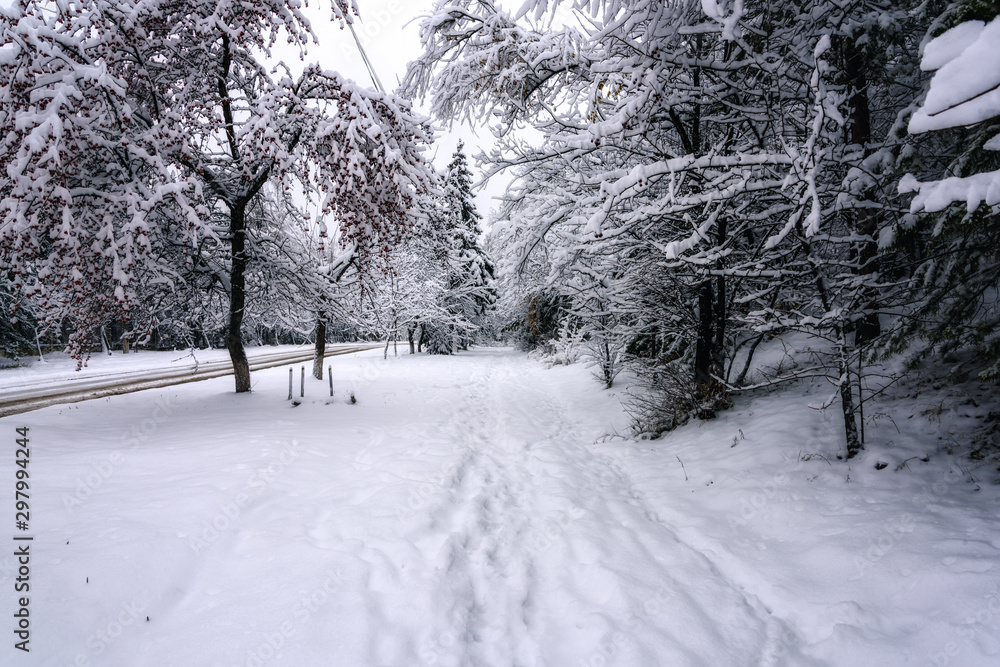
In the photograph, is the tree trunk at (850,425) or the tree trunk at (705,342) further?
the tree trunk at (705,342)

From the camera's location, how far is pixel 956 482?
11.4 ft

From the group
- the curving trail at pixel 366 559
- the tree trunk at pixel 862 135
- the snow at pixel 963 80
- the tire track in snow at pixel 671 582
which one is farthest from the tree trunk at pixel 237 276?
the tree trunk at pixel 862 135

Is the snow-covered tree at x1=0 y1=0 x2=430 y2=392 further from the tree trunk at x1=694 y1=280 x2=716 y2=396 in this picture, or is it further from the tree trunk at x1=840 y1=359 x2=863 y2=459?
the tree trunk at x1=840 y1=359 x2=863 y2=459

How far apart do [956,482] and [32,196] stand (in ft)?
33.7

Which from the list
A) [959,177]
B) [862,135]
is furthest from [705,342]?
[959,177]

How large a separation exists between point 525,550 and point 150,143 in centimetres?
746

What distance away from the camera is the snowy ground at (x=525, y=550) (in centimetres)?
239

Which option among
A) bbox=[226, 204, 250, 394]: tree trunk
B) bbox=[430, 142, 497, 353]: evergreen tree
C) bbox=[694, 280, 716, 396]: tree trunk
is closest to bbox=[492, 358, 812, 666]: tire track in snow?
bbox=[694, 280, 716, 396]: tree trunk

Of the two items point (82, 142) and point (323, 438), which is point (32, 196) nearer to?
point (82, 142)

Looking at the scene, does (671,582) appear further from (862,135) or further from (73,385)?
(73,385)

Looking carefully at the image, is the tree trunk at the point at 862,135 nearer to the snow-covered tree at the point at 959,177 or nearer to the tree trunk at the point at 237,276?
the snow-covered tree at the point at 959,177

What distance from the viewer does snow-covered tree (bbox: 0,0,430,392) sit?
473cm

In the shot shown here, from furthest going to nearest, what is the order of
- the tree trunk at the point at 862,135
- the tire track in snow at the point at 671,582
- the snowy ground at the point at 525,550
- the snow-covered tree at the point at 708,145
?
the tree trunk at the point at 862,135, the snow-covered tree at the point at 708,145, the tire track in snow at the point at 671,582, the snowy ground at the point at 525,550

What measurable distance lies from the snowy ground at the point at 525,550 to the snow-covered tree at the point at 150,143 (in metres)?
2.63
